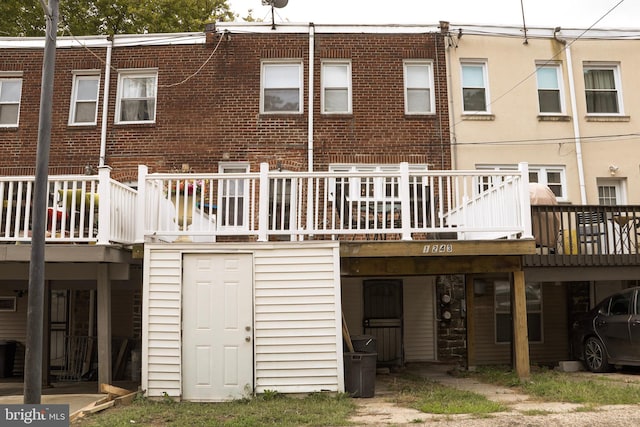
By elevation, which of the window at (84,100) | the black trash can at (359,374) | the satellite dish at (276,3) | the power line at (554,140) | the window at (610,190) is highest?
the satellite dish at (276,3)

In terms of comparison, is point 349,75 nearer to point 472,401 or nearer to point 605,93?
point 605,93

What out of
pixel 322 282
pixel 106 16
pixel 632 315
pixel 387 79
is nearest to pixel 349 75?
pixel 387 79

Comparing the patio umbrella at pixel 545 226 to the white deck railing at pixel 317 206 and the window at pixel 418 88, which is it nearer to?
the white deck railing at pixel 317 206

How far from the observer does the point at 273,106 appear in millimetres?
14211

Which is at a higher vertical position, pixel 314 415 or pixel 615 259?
pixel 615 259

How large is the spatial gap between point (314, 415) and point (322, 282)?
2075mm

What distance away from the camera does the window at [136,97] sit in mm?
14328

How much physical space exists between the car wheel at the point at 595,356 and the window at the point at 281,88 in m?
7.64

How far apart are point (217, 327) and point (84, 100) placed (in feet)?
26.4

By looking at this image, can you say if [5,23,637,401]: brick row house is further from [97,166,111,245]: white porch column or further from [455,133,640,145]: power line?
[97,166,111,245]: white porch column

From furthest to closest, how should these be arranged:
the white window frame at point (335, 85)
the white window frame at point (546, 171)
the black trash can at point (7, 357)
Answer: the white window frame at point (335, 85) < the white window frame at point (546, 171) < the black trash can at point (7, 357)

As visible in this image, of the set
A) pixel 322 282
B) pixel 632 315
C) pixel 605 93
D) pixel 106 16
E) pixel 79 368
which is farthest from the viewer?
pixel 106 16

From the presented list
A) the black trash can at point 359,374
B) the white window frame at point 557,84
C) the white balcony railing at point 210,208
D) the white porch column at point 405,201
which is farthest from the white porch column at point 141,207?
the white window frame at point 557,84

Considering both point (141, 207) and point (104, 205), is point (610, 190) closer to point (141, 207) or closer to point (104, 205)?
point (141, 207)
